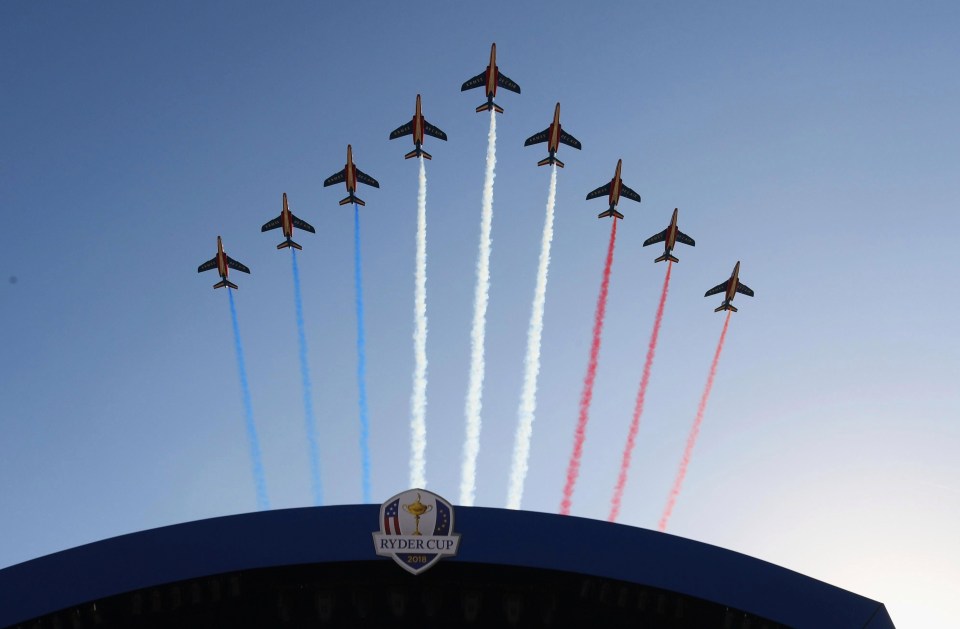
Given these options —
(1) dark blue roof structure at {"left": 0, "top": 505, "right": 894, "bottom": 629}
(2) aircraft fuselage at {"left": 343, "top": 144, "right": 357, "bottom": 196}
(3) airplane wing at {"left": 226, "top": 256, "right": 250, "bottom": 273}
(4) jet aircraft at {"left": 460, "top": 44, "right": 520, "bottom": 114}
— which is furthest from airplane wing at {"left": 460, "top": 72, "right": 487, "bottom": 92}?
(1) dark blue roof structure at {"left": 0, "top": 505, "right": 894, "bottom": 629}

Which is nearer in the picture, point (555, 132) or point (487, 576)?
point (487, 576)

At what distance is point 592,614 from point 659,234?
44376 mm

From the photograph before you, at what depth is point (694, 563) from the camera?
107ft

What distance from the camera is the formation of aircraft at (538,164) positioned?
234 ft

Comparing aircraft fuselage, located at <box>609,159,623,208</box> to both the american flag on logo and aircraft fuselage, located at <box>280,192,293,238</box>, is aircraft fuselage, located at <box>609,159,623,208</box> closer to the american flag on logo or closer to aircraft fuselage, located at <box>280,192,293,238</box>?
aircraft fuselage, located at <box>280,192,293,238</box>

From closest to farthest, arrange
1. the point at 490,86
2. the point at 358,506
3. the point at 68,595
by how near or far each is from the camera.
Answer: the point at 68,595, the point at 358,506, the point at 490,86

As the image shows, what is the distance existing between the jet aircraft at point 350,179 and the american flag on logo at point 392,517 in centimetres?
4384

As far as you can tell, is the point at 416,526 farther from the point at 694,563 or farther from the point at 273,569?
the point at 694,563

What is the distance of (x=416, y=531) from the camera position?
3222 cm

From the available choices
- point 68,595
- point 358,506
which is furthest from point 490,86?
point 68,595

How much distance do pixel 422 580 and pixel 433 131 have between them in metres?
45.2

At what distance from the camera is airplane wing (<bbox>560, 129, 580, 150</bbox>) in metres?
72.5

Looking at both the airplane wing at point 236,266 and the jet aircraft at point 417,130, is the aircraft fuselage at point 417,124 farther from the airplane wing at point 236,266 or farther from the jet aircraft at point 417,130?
the airplane wing at point 236,266

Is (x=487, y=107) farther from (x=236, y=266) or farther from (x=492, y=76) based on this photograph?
(x=236, y=266)
